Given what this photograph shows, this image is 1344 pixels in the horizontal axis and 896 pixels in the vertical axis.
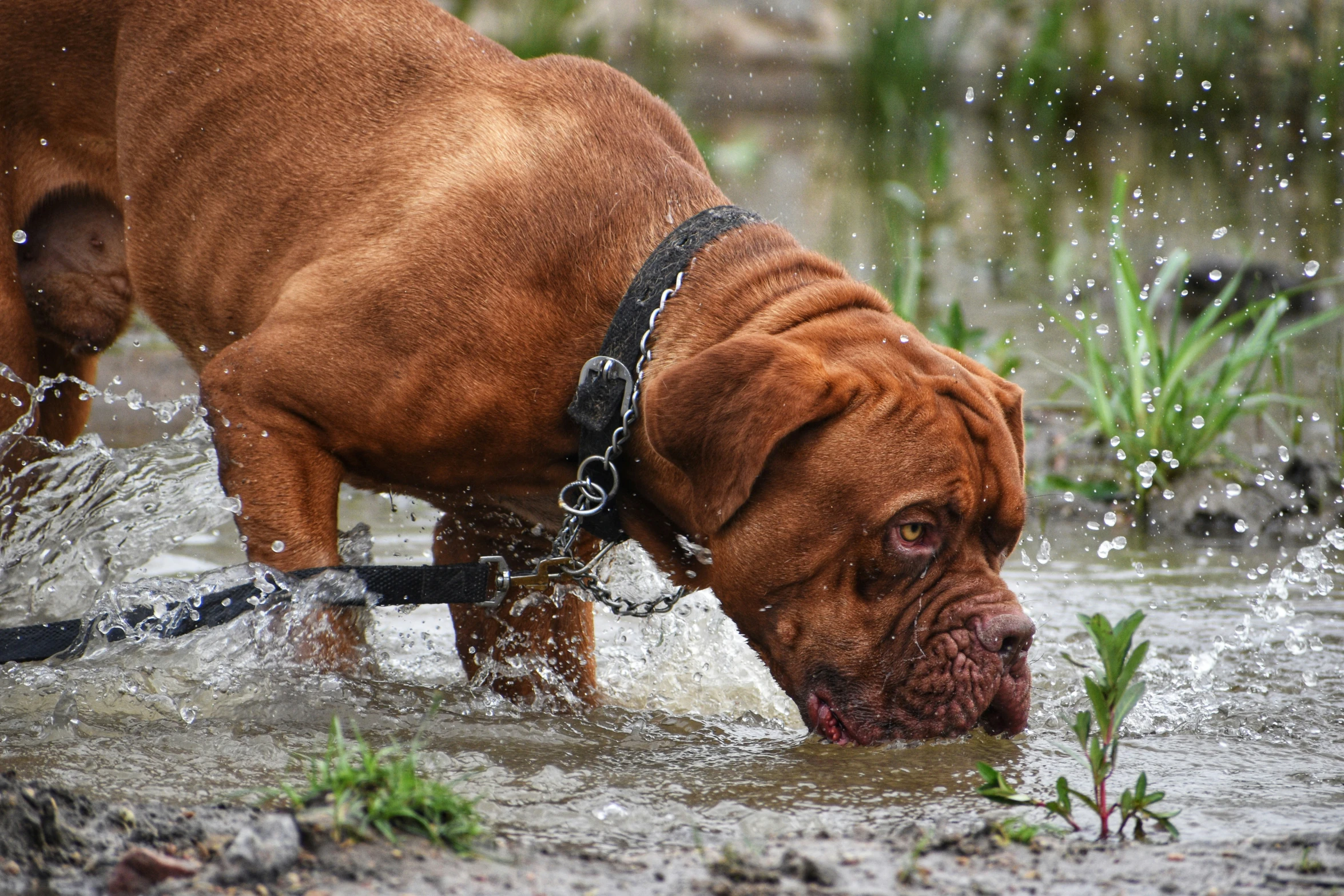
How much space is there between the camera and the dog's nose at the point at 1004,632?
112 inches

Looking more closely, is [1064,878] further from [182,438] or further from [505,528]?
[182,438]

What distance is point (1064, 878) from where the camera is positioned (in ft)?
7.07

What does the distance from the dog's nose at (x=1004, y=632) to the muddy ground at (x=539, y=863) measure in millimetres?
554

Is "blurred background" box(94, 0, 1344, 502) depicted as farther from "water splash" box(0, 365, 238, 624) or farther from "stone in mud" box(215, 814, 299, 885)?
"stone in mud" box(215, 814, 299, 885)

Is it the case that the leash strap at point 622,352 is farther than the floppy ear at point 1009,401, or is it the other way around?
the floppy ear at point 1009,401

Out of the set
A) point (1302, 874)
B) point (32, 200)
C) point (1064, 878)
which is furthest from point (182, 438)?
point (1302, 874)

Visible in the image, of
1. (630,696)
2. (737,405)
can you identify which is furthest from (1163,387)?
(737,405)

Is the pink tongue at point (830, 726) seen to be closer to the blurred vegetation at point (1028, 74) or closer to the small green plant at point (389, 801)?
the small green plant at point (389, 801)

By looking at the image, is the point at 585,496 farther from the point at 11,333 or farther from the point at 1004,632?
the point at 11,333

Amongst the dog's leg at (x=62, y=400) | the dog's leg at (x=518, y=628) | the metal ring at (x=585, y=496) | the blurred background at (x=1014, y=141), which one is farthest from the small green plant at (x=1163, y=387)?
the dog's leg at (x=62, y=400)

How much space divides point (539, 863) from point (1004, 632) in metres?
1.14

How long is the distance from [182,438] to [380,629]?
904 mm

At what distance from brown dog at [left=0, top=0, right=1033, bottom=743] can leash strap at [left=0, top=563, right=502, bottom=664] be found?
0.15m

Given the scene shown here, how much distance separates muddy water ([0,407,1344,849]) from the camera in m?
2.70
